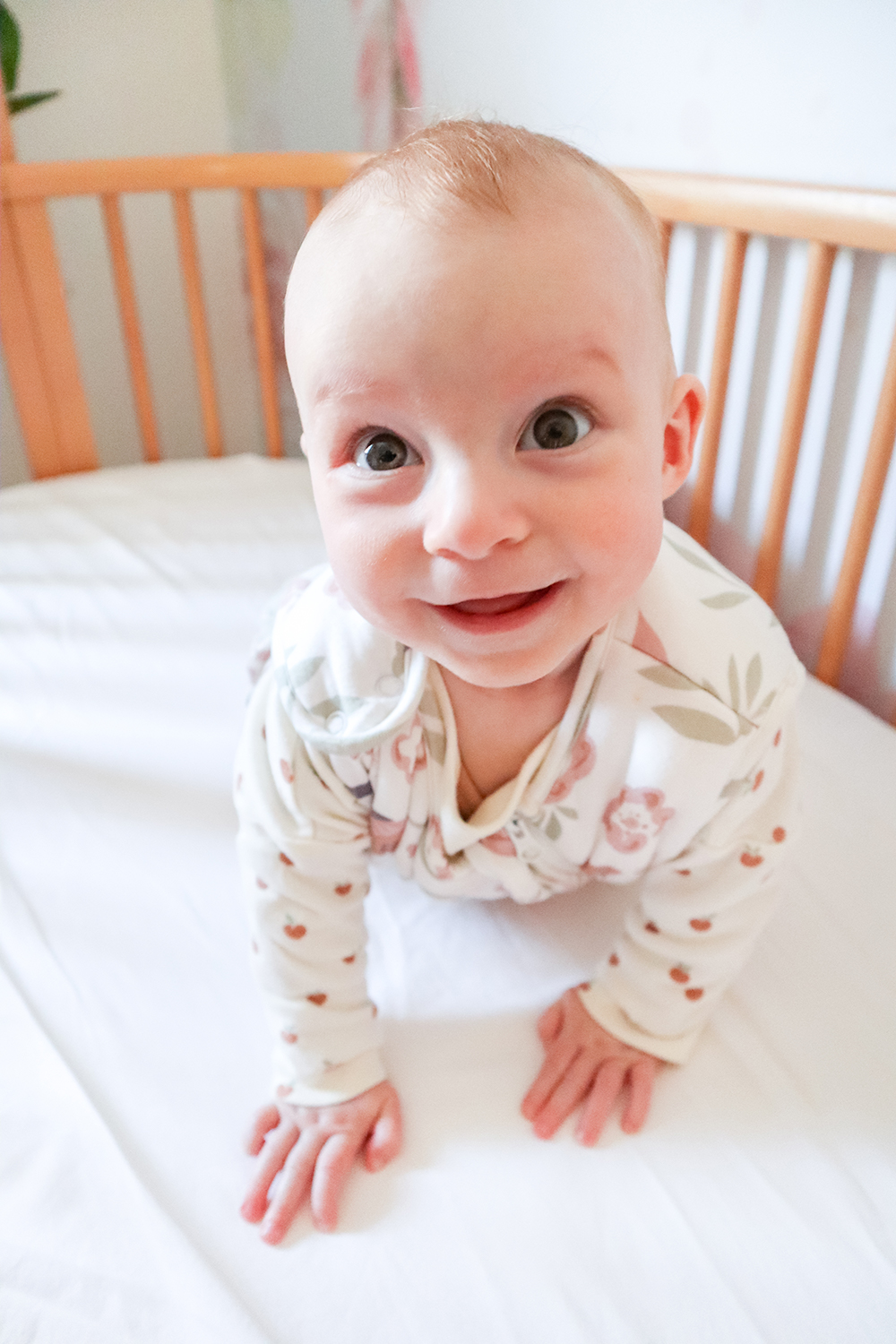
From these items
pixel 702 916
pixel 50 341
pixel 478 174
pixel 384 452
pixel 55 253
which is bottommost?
pixel 702 916

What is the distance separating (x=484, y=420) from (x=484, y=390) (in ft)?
0.04

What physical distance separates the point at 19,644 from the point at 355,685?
61 cm

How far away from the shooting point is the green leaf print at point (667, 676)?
1.83 ft

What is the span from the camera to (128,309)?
4.38 feet

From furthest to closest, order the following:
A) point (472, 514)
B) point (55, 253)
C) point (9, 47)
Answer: point (9, 47)
point (55, 253)
point (472, 514)

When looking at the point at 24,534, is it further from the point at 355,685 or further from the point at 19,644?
the point at 355,685

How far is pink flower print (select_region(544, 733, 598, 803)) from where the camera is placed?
58 cm

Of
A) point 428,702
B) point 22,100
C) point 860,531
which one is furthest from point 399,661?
point 22,100

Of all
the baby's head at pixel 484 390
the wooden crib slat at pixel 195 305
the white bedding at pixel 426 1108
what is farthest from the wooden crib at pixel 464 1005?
the baby's head at pixel 484 390

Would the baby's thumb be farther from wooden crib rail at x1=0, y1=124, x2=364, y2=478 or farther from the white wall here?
wooden crib rail at x1=0, y1=124, x2=364, y2=478

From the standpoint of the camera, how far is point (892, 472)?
0.85 metres

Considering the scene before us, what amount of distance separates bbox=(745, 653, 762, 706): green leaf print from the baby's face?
0.13 meters

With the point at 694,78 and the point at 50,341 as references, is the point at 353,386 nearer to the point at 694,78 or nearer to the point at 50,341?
the point at 694,78

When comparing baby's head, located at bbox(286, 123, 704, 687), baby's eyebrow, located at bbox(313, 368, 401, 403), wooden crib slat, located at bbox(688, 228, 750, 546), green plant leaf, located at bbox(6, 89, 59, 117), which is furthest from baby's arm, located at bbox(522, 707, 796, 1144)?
green plant leaf, located at bbox(6, 89, 59, 117)
